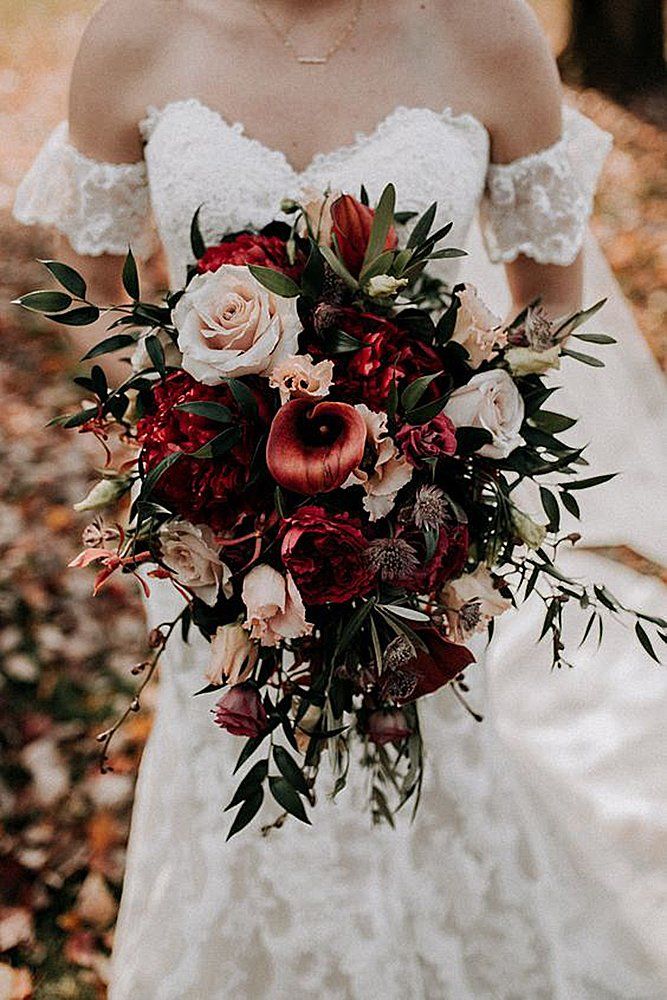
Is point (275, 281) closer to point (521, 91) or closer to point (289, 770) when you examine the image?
point (289, 770)

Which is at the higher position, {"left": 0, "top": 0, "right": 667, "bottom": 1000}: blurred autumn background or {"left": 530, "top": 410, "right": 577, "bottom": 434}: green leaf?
{"left": 530, "top": 410, "right": 577, "bottom": 434}: green leaf

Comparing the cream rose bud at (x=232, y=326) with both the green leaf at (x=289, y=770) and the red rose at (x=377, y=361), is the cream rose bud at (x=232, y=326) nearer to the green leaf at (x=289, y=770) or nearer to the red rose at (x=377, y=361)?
the red rose at (x=377, y=361)

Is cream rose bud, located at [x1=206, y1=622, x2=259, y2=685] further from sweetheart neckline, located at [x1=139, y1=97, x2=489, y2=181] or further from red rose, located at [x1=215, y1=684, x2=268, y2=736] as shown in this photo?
sweetheart neckline, located at [x1=139, y1=97, x2=489, y2=181]

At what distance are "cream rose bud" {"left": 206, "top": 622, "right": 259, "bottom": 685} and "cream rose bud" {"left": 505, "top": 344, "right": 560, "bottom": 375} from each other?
0.56 metres

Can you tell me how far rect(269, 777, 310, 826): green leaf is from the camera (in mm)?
1538

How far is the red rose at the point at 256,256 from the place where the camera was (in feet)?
5.27

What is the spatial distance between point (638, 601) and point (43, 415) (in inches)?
119

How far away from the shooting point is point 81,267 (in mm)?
2424

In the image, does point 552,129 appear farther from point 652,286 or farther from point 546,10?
point 546,10

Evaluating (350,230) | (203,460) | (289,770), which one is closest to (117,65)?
(350,230)

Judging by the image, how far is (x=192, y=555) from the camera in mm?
1489

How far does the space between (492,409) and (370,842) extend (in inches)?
51.1

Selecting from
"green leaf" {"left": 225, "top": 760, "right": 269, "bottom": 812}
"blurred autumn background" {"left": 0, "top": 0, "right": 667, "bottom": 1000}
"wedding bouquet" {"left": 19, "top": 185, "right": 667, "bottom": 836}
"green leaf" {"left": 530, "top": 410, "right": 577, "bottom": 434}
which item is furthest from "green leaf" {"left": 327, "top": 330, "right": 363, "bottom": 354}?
"blurred autumn background" {"left": 0, "top": 0, "right": 667, "bottom": 1000}

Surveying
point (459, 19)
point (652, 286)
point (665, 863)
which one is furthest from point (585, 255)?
point (652, 286)
